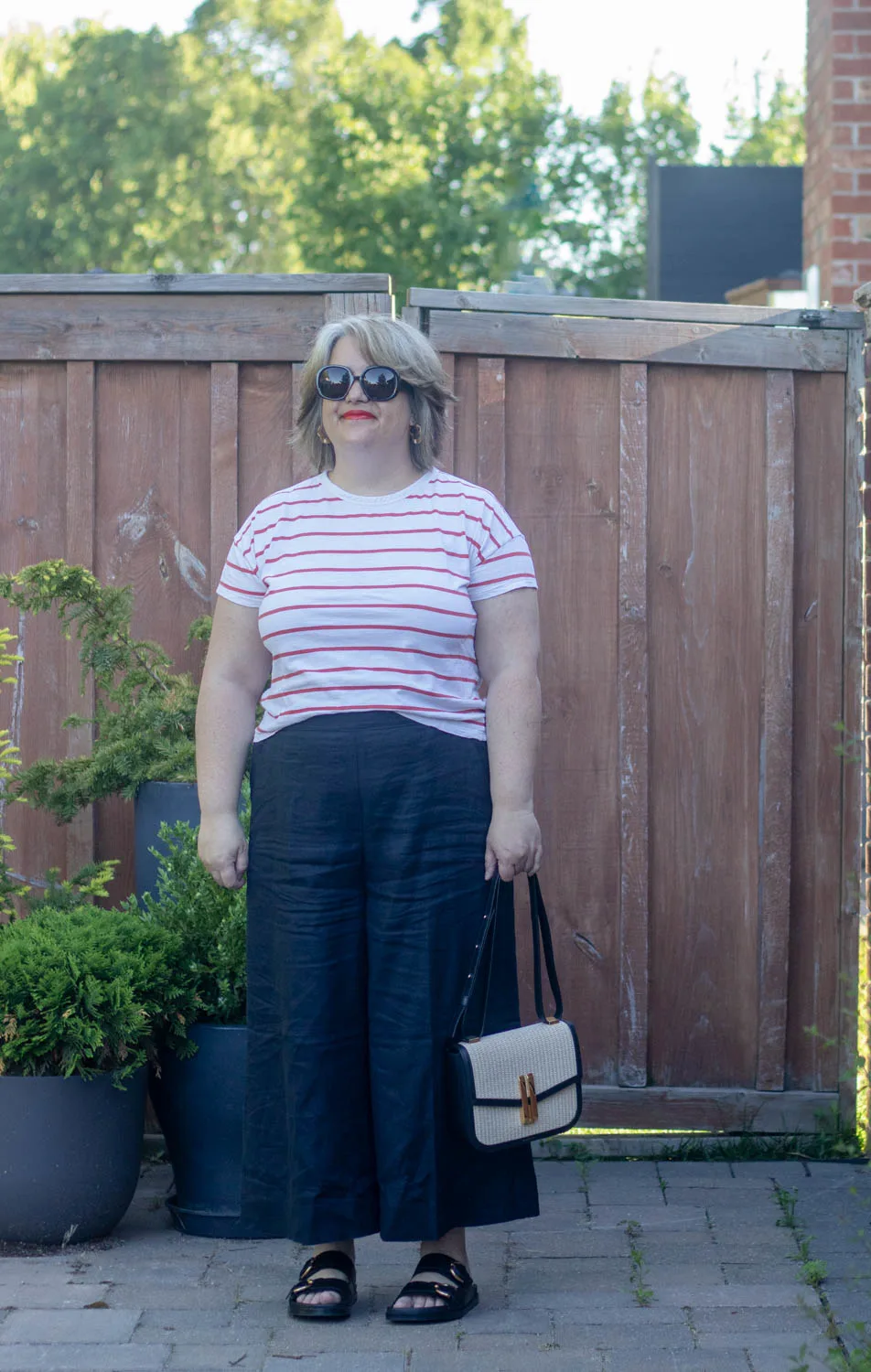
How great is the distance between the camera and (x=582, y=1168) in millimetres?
4207

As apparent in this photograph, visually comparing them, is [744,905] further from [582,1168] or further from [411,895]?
[411,895]

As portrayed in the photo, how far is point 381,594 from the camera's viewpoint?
302 cm


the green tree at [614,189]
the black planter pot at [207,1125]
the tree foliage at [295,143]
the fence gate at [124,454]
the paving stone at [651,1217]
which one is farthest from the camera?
the green tree at [614,189]

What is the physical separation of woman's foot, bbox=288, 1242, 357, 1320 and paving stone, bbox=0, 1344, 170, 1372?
28 cm

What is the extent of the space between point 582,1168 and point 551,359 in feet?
7.23

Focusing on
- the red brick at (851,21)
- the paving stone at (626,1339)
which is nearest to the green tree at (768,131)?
the red brick at (851,21)

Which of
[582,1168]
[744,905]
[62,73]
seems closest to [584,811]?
[744,905]

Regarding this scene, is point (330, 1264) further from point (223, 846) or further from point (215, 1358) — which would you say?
point (223, 846)

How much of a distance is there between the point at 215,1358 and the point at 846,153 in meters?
4.95

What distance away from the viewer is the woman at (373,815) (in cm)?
304

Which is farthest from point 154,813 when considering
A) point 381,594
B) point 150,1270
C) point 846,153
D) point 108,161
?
point 108,161

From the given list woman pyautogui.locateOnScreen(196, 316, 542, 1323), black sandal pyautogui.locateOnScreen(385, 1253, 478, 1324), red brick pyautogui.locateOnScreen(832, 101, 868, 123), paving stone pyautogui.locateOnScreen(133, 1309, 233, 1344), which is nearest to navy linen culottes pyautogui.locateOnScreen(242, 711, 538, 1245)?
woman pyautogui.locateOnScreen(196, 316, 542, 1323)

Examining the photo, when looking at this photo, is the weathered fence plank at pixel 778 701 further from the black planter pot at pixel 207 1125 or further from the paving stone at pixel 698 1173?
the black planter pot at pixel 207 1125

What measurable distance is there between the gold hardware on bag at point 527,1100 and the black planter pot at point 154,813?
1.16m
